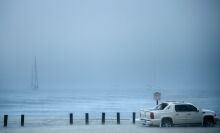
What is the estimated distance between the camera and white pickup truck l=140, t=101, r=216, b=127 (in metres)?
22.6

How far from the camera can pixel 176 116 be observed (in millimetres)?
22891

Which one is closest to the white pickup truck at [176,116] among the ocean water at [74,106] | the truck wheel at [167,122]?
the truck wheel at [167,122]

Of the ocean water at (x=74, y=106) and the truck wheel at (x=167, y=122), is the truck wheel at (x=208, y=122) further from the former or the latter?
the ocean water at (x=74, y=106)

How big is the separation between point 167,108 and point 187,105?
1.38 meters

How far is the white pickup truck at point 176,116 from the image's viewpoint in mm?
22625

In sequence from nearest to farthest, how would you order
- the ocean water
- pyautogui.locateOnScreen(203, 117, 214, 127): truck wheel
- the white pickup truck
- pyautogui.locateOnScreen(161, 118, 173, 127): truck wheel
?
the white pickup truck < pyautogui.locateOnScreen(161, 118, 173, 127): truck wheel < pyautogui.locateOnScreen(203, 117, 214, 127): truck wheel < the ocean water

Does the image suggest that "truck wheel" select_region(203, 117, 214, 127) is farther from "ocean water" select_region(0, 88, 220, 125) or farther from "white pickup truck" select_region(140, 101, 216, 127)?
"ocean water" select_region(0, 88, 220, 125)

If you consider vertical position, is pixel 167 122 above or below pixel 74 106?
above

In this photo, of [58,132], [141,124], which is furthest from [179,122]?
[58,132]

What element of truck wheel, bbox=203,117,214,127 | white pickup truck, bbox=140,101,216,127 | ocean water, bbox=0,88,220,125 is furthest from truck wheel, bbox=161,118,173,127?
ocean water, bbox=0,88,220,125

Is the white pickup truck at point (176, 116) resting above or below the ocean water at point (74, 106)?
above

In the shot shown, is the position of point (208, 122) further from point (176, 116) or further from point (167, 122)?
point (167, 122)

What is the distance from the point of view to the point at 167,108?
23.0 metres

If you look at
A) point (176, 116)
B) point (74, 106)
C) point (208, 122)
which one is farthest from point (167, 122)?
point (74, 106)
